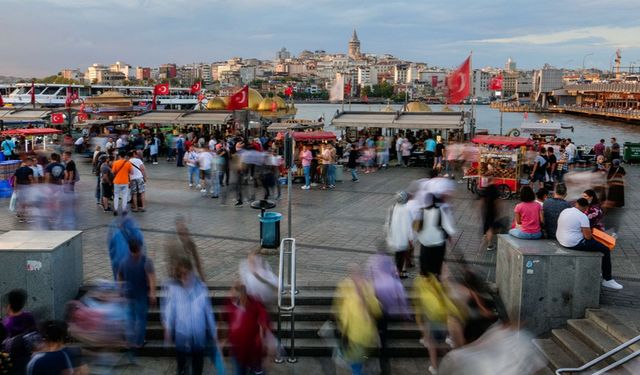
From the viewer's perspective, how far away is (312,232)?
40.7ft

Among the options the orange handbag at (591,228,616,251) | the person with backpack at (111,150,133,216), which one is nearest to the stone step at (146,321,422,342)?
the orange handbag at (591,228,616,251)

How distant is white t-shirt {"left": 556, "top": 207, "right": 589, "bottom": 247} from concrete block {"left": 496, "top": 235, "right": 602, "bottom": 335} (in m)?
0.20

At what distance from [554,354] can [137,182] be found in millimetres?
10445

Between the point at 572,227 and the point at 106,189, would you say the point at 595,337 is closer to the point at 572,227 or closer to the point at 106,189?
the point at 572,227

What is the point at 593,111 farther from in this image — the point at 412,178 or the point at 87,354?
the point at 87,354

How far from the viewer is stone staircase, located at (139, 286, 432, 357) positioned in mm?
7508

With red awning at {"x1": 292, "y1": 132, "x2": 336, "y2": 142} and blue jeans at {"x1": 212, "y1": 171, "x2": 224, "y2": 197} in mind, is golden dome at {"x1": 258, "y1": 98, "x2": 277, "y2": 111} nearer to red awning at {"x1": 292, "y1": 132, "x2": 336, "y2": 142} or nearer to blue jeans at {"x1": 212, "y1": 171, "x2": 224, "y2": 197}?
red awning at {"x1": 292, "y1": 132, "x2": 336, "y2": 142}

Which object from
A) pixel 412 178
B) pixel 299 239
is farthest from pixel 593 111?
pixel 299 239

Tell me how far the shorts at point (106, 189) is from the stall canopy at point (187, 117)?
48.8 feet

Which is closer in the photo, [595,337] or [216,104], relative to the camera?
[595,337]

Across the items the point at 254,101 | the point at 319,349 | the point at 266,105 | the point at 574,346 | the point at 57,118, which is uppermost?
the point at 254,101

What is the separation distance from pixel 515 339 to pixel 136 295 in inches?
173

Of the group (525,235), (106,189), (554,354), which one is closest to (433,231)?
(525,235)

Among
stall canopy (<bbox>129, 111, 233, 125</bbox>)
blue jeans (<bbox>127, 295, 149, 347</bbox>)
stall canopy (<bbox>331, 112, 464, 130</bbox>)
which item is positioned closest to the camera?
blue jeans (<bbox>127, 295, 149, 347</bbox>)
